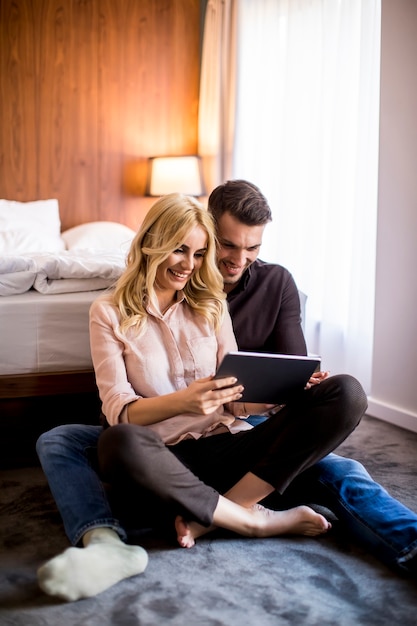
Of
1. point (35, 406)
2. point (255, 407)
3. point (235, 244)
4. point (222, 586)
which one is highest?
point (235, 244)

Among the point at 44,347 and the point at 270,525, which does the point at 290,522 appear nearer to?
the point at 270,525

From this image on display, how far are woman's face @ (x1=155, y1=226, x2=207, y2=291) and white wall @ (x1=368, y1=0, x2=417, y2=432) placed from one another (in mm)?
1260

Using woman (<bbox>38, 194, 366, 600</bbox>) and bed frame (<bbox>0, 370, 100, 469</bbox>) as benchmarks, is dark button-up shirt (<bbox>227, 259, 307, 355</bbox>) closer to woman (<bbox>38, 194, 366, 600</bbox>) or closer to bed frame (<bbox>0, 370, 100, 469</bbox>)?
woman (<bbox>38, 194, 366, 600</bbox>)

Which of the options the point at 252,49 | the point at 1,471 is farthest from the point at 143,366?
the point at 252,49

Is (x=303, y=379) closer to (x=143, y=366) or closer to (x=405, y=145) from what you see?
(x=143, y=366)

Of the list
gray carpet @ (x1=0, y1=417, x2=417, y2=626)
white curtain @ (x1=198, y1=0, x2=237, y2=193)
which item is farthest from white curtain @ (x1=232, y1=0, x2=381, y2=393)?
gray carpet @ (x1=0, y1=417, x2=417, y2=626)

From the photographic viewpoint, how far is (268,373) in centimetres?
160

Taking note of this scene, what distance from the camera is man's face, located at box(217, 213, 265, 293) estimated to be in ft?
6.13

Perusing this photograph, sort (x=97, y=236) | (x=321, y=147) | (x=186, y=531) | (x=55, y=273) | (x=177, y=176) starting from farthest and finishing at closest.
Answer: (x=177, y=176) → (x=97, y=236) → (x=321, y=147) → (x=55, y=273) → (x=186, y=531)

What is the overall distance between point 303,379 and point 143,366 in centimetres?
37

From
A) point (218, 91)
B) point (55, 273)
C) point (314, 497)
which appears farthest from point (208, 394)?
point (218, 91)

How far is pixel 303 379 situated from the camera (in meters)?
1.66

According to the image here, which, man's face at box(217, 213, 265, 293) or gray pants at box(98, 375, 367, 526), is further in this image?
man's face at box(217, 213, 265, 293)

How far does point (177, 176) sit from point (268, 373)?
274 cm
